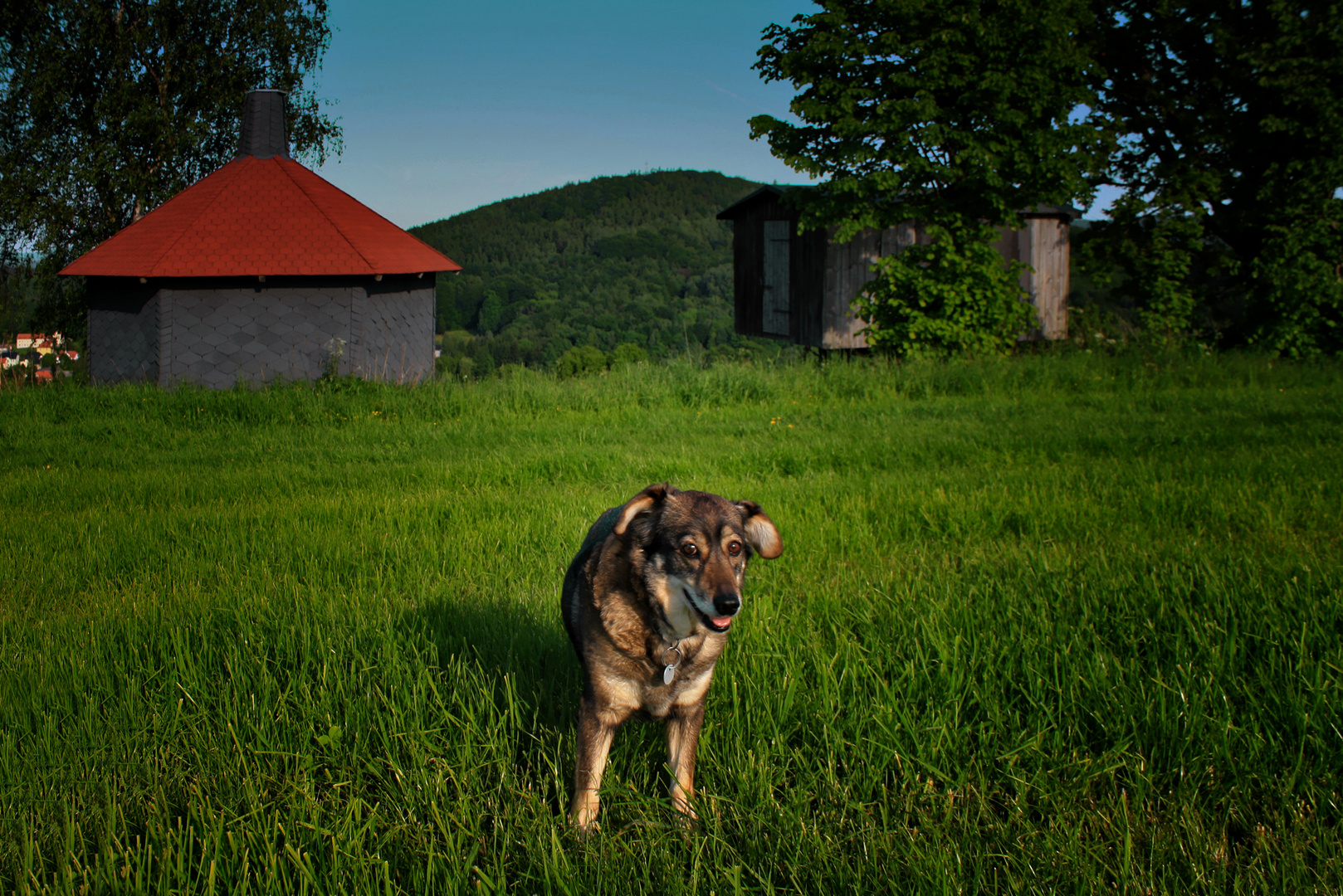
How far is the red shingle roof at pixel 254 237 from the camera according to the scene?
53.8 feet

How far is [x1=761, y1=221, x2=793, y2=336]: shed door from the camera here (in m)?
21.2

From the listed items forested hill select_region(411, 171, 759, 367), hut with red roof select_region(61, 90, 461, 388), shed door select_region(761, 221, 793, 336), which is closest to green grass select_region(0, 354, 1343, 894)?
hut with red roof select_region(61, 90, 461, 388)

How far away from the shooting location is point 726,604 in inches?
90.0

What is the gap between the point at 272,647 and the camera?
3.67 metres

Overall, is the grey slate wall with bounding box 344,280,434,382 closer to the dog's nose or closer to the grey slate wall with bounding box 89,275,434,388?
the grey slate wall with bounding box 89,275,434,388

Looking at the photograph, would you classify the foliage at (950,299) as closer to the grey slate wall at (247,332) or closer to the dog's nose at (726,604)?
the grey slate wall at (247,332)

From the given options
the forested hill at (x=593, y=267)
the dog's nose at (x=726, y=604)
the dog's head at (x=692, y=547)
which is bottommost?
the dog's nose at (x=726, y=604)

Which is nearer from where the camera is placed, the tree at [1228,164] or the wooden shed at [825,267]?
the tree at [1228,164]

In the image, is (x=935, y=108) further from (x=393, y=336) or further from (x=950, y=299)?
(x=393, y=336)

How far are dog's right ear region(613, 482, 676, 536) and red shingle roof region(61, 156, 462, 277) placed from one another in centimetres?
1591

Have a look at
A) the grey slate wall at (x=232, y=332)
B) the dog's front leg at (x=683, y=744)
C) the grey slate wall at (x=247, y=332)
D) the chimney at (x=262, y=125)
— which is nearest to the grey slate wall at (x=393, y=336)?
the grey slate wall at (x=232, y=332)

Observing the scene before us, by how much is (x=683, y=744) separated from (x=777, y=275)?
66.0ft

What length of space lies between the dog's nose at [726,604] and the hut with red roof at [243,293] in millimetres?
15873

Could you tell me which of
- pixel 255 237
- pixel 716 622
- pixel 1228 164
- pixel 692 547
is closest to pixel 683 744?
pixel 716 622
